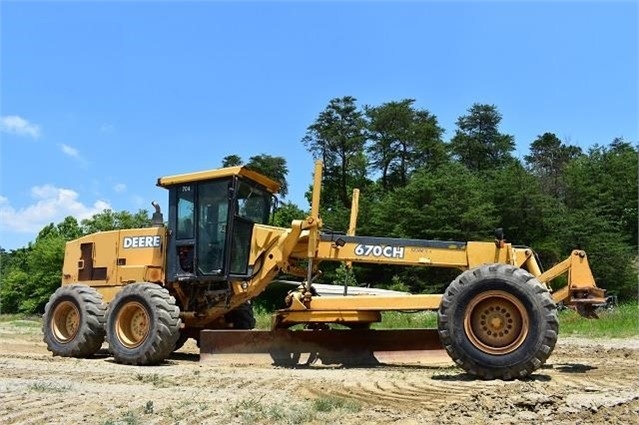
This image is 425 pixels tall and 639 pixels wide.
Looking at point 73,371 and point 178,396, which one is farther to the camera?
point 73,371

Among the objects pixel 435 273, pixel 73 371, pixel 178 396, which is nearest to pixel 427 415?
pixel 178 396

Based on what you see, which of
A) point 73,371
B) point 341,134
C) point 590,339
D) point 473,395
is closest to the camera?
point 473,395

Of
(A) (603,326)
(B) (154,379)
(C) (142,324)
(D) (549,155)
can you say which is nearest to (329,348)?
(B) (154,379)

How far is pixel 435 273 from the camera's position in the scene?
38906 mm

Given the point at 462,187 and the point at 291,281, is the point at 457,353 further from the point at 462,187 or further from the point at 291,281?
the point at 462,187

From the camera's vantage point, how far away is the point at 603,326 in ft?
57.1

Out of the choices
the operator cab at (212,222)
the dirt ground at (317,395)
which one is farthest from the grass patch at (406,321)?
the dirt ground at (317,395)

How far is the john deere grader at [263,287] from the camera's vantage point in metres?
7.71

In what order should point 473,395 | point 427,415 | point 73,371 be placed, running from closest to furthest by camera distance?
point 427,415 → point 473,395 → point 73,371

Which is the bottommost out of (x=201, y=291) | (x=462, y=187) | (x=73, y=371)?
(x=73, y=371)

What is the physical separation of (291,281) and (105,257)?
3.52 metres

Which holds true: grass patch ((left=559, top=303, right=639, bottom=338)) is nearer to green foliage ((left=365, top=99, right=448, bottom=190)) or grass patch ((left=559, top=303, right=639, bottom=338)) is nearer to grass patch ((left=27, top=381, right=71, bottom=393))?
grass patch ((left=27, top=381, right=71, bottom=393))

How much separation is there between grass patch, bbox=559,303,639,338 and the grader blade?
6166 mm

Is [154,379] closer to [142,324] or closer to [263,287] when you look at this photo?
[142,324]
